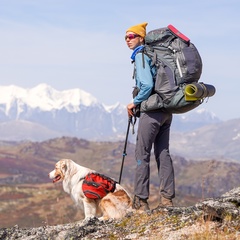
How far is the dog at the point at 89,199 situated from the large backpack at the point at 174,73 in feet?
7.11

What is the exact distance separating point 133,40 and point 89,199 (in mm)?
3787

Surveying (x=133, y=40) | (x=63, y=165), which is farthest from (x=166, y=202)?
(x=133, y=40)

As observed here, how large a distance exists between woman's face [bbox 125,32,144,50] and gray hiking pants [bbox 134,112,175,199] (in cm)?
148

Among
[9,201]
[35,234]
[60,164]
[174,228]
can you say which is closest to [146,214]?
[174,228]

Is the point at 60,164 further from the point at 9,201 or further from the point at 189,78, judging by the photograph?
the point at 9,201

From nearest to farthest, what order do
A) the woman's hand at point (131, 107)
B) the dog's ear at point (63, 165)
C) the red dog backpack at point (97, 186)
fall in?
the woman's hand at point (131, 107), the red dog backpack at point (97, 186), the dog's ear at point (63, 165)

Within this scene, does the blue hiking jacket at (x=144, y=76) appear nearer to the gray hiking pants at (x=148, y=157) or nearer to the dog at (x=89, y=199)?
the gray hiking pants at (x=148, y=157)

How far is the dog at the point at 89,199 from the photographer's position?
1085 centimetres

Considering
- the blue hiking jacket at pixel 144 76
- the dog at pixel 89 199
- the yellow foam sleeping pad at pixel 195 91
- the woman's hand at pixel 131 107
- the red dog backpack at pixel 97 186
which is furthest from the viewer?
the red dog backpack at pixel 97 186

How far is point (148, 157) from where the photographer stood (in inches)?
412

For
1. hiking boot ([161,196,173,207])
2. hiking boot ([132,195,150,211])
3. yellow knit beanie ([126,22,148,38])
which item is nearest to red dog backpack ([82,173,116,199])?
hiking boot ([132,195,150,211])

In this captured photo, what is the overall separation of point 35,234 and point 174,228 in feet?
8.96

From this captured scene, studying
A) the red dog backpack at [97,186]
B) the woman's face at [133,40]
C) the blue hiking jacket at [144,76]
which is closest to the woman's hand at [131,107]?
the blue hiking jacket at [144,76]

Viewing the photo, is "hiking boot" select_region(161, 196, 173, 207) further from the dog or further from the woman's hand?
the woman's hand
